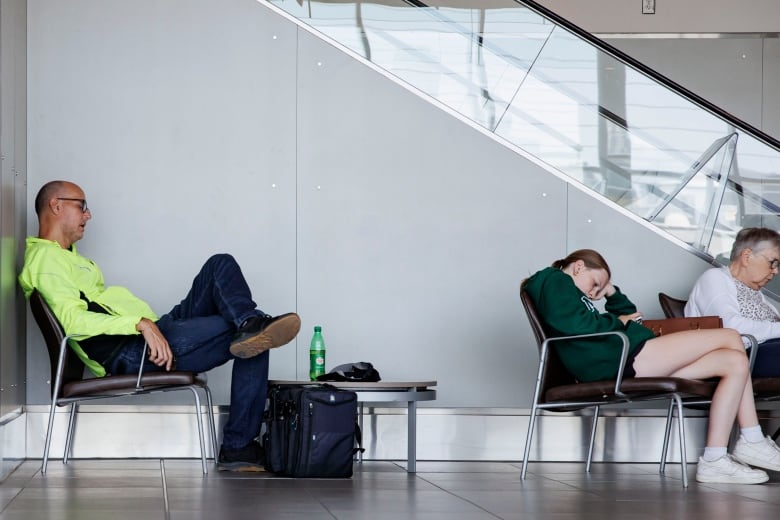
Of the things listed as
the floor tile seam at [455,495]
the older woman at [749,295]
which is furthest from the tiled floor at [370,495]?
the older woman at [749,295]

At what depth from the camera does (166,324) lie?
4547mm

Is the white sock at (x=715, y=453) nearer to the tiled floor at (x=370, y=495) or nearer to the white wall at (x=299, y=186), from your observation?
the tiled floor at (x=370, y=495)

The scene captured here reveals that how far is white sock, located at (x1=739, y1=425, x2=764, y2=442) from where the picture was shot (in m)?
4.43

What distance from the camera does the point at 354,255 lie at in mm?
5387

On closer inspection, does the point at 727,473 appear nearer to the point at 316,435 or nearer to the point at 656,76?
the point at 316,435

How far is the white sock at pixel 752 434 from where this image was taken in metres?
4.43

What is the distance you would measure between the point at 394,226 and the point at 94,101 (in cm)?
161

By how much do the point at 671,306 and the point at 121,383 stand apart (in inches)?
104

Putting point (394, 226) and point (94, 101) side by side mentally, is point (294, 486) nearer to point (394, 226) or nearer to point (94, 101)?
point (394, 226)

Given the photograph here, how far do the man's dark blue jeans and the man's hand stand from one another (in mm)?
140

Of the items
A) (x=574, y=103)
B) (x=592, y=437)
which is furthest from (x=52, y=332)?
(x=574, y=103)

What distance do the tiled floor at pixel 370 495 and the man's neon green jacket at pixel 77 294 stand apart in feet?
1.91

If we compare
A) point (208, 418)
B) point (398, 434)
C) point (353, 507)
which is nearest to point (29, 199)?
point (208, 418)

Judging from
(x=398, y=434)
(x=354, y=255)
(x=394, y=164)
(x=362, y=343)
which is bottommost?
(x=398, y=434)
